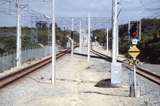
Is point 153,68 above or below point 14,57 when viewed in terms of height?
below

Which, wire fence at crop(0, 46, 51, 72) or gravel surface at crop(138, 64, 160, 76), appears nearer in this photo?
wire fence at crop(0, 46, 51, 72)

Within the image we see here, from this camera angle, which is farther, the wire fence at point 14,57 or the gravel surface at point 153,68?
the gravel surface at point 153,68

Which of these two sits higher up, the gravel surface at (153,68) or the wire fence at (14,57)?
the wire fence at (14,57)

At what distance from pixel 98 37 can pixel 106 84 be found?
15531 centimetres

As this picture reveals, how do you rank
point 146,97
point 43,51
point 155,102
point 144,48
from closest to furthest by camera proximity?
point 155,102 → point 146,97 → point 144,48 → point 43,51

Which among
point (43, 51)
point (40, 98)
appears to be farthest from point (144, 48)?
point (40, 98)

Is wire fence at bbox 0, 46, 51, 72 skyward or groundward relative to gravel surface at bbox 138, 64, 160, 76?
skyward

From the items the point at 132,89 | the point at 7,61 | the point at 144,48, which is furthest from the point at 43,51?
the point at 132,89

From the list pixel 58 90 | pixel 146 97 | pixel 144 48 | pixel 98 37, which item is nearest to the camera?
pixel 146 97

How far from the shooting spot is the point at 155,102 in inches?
844

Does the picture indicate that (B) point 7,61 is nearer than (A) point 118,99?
No

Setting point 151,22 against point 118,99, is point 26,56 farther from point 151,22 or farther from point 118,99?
point 151,22

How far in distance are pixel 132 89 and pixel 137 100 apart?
173 centimetres

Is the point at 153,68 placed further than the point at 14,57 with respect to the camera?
No
